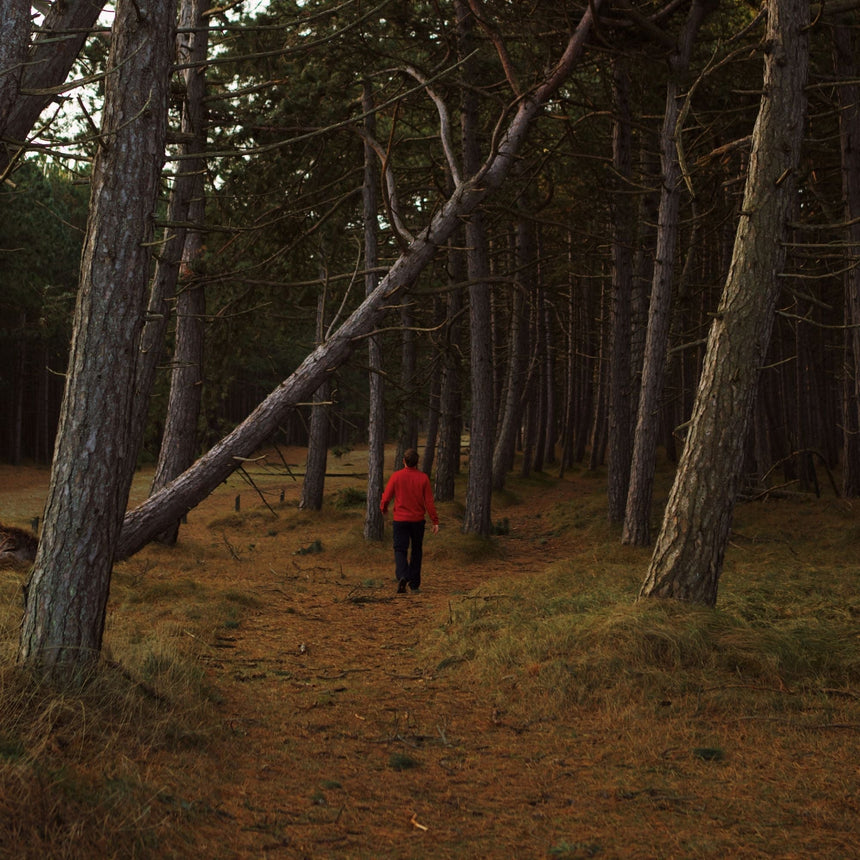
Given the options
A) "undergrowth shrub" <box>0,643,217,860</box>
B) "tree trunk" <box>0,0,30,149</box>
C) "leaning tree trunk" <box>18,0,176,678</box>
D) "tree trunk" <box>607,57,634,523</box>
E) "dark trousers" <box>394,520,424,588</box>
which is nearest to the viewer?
"undergrowth shrub" <box>0,643,217,860</box>

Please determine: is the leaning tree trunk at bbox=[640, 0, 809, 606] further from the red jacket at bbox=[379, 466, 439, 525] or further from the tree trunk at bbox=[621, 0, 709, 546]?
the tree trunk at bbox=[621, 0, 709, 546]

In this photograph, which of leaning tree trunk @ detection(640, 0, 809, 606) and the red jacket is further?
the red jacket

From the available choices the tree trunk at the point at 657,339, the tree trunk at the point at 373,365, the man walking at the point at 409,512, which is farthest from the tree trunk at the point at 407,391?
the man walking at the point at 409,512

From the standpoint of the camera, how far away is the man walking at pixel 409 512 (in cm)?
1193

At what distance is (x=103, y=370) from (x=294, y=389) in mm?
3077

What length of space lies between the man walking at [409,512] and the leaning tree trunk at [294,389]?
320 centimetres

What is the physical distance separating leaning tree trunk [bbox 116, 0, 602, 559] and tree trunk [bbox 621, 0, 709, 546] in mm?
5596

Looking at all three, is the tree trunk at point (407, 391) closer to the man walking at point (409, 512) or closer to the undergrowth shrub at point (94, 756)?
the man walking at point (409, 512)

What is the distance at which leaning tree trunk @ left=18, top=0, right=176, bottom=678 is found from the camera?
5473 millimetres

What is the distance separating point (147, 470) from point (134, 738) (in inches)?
1590

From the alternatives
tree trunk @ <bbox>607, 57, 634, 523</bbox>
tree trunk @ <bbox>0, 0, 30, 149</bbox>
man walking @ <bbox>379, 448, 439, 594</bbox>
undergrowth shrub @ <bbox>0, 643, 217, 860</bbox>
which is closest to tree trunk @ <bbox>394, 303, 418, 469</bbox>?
tree trunk @ <bbox>607, 57, 634, 523</bbox>

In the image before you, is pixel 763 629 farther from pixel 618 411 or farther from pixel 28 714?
pixel 618 411

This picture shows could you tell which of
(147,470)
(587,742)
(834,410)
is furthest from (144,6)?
(147,470)

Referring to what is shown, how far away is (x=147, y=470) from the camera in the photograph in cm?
4347
